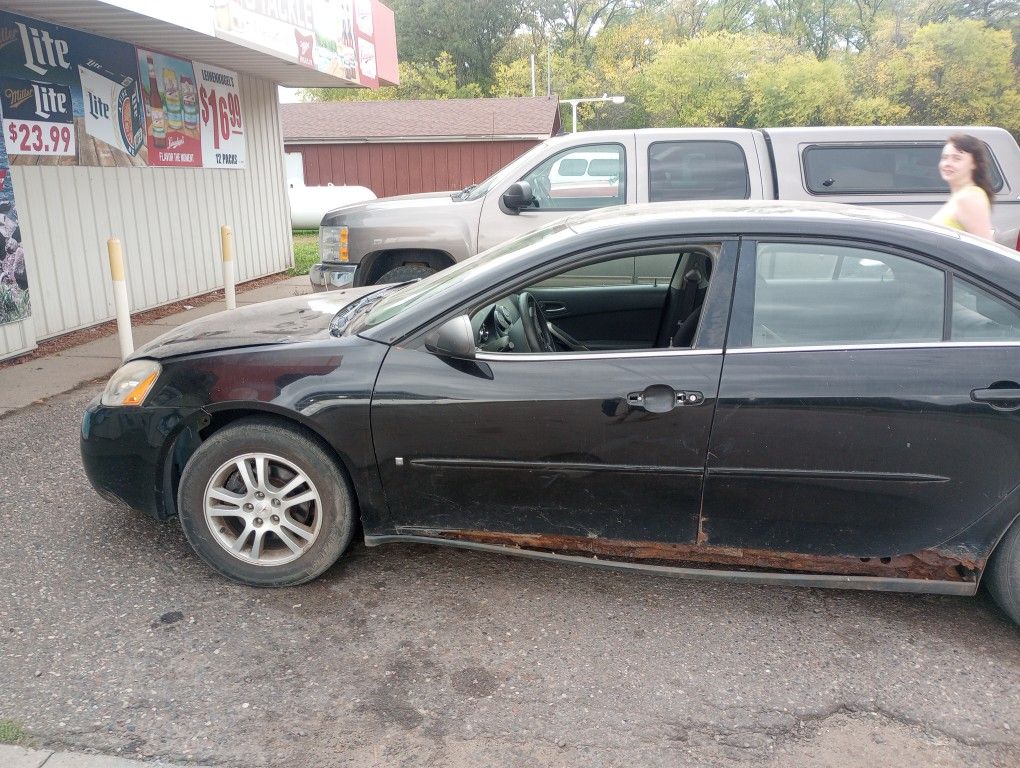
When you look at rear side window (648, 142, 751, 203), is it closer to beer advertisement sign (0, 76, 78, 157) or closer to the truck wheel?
the truck wheel

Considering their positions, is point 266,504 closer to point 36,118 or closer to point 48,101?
point 36,118

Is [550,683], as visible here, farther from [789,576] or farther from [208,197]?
[208,197]

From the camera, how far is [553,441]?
10.7 ft

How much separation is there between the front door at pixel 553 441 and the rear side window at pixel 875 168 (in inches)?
177

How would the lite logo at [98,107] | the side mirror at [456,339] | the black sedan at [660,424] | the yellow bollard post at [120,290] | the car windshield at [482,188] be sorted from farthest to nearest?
the lite logo at [98,107], the car windshield at [482,188], the yellow bollard post at [120,290], the side mirror at [456,339], the black sedan at [660,424]

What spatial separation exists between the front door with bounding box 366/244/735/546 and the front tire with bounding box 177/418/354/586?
0.23m

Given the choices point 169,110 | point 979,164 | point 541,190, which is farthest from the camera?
point 169,110

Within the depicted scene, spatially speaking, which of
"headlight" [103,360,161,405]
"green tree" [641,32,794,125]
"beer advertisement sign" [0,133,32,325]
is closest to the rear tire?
"headlight" [103,360,161,405]

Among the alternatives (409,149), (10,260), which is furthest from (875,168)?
(409,149)

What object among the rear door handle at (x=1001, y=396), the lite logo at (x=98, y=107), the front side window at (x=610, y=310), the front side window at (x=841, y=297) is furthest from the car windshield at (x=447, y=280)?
the lite logo at (x=98, y=107)

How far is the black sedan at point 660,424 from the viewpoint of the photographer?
3105mm

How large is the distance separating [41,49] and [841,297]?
7921 millimetres

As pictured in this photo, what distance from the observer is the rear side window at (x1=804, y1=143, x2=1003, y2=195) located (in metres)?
7.16

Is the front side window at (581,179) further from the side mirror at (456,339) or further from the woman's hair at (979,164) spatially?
the side mirror at (456,339)
